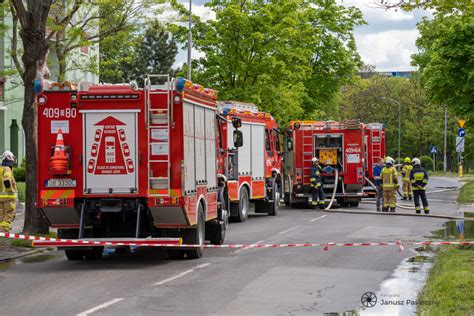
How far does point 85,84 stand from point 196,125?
1.94 meters

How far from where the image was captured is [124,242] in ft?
44.9

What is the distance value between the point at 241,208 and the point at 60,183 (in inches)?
444

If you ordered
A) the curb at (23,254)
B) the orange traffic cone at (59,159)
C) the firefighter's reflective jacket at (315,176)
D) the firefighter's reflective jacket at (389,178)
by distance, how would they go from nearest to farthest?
the orange traffic cone at (59,159) → the curb at (23,254) → the firefighter's reflective jacket at (389,178) → the firefighter's reflective jacket at (315,176)

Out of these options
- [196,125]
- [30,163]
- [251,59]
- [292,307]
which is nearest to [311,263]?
[196,125]

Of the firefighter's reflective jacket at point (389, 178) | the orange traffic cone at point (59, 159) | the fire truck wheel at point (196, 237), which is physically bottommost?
the fire truck wheel at point (196, 237)

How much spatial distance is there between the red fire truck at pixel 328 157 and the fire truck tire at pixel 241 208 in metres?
6.01

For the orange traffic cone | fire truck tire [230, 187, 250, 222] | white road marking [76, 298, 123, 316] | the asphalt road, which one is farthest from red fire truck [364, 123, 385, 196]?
white road marking [76, 298, 123, 316]

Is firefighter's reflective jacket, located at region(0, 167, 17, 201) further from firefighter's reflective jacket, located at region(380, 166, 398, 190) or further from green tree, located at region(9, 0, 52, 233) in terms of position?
firefighter's reflective jacket, located at region(380, 166, 398, 190)

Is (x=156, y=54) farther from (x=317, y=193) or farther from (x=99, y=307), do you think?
(x=99, y=307)

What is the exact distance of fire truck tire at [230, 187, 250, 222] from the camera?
80.5ft

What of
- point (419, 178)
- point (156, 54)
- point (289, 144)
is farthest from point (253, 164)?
point (156, 54)

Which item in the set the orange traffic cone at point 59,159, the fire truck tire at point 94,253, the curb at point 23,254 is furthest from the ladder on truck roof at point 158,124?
the curb at point 23,254

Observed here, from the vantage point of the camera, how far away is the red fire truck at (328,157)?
30.6 meters

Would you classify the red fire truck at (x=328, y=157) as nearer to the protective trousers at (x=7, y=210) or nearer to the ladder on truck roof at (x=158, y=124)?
the protective trousers at (x=7, y=210)
